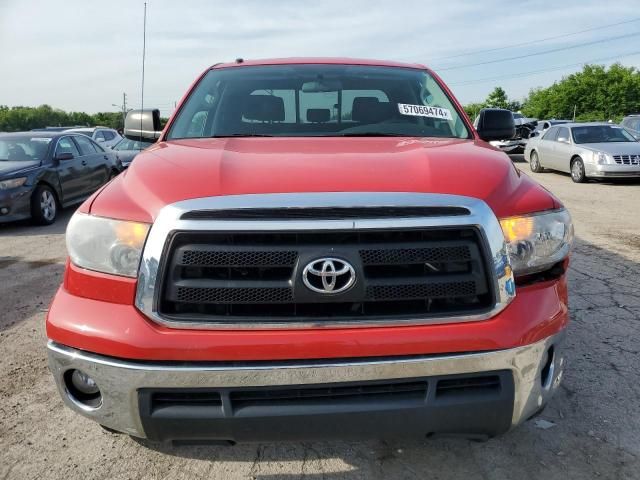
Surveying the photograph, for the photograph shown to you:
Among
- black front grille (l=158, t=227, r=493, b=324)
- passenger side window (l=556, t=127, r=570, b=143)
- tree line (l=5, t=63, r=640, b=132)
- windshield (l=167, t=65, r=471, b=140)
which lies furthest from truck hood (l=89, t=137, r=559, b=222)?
tree line (l=5, t=63, r=640, b=132)

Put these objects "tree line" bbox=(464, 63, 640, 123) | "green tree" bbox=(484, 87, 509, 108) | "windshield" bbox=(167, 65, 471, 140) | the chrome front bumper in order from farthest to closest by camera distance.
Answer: "green tree" bbox=(484, 87, 509, 108)
"tree line" bbox=(464, 63, 640, 123)
"windshield" bbox=(167, 65, 471, 140)
the chrome front bumper

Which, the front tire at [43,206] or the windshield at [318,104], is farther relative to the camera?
the front tire at [43,206]

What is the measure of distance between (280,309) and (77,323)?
0.72m

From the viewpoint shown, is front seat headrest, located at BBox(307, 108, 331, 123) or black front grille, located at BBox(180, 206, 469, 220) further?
front seat headrest, located at BBox(307, 108, 331, 123)

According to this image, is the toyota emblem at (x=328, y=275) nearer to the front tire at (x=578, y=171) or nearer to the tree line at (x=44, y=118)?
the front tire at (x=578, y=171)

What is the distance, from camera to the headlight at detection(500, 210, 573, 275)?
201 cm

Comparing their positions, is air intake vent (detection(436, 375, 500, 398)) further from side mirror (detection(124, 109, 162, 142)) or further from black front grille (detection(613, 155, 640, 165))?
black front grille (detection(613, 155, 640, 165))

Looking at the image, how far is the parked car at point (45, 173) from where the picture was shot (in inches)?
330

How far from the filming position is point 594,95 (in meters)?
57.1

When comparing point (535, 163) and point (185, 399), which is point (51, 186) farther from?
point (535, 163)

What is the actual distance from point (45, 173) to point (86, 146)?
6.49ft

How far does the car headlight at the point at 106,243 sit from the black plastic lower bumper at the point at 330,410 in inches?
17.9

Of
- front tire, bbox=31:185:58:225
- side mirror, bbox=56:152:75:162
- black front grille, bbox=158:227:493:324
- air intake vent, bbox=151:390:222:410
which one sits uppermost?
side mirror, bbox=56:152:75:162

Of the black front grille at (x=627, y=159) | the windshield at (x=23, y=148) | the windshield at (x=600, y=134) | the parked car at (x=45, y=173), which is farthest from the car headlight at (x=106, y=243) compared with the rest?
the windshield at (x=600, y=134)
